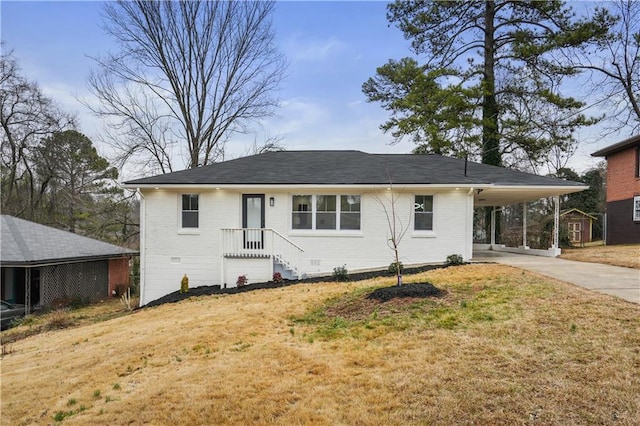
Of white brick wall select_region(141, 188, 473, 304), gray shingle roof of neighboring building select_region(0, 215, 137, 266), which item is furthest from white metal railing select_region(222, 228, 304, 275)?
gray shingle roof of neighboring building select_region(0, 215, 137, 266)

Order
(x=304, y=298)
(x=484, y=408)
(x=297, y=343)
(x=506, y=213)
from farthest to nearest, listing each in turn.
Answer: (x=506, y=213) < (x=304, y=298) < (x=297, y=343) < (x=484, y=408)

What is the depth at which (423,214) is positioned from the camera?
12.0 meters

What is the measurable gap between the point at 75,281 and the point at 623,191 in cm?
2897

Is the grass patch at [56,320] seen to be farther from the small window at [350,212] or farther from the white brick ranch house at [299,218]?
the small window at [350,212]

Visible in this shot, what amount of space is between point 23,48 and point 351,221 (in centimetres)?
2408

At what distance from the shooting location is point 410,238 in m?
12.0

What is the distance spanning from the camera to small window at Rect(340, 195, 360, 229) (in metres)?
12.4

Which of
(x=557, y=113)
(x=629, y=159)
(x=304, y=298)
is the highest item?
(x=557, y=113)

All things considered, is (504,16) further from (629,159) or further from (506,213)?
(506,213)

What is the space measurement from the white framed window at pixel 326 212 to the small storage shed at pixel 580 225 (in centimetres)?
2179

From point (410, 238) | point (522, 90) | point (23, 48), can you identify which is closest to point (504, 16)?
point (522, 90)

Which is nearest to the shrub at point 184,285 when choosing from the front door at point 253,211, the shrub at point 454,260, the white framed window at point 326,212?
the front door at point 253,211

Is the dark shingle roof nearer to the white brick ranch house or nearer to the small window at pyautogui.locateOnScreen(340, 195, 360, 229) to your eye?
the white brick ranch house

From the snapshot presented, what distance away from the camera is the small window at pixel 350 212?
1239 centimetres
